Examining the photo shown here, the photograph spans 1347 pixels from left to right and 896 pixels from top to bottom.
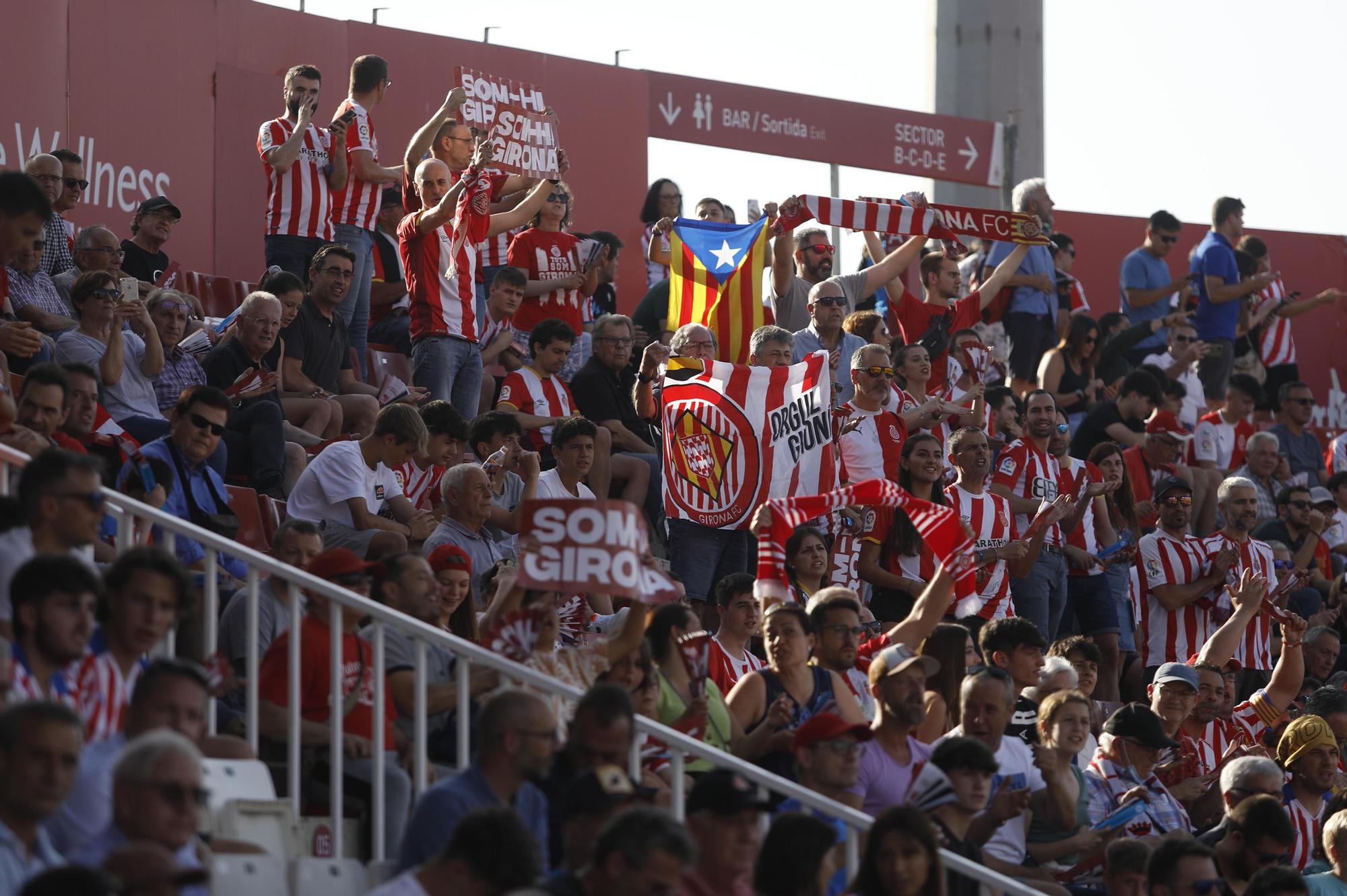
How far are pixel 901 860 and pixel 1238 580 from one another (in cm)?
623

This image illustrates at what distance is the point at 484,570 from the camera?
29.3ft

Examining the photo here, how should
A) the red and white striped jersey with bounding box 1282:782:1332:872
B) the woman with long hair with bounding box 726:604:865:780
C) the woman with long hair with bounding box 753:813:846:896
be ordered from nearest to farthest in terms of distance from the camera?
1. the woman with long hair with bounding box 753:813:846:896
2. the woman with long hair with bounding box 726:604:865:780
3. the red and white striped jersey with bounding box 1282:782:1332:872

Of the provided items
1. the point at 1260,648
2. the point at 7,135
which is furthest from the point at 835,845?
the point at 7,135

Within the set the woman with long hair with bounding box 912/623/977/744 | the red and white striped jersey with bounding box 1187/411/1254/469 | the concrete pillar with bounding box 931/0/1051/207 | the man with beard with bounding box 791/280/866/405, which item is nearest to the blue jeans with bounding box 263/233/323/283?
the man with beard with bounding box 791/280/866/405

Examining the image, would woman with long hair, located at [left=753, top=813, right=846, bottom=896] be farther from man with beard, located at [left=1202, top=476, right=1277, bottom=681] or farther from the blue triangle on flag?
the blue triangle on flag

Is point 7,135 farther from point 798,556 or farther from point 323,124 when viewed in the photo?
point 798,556

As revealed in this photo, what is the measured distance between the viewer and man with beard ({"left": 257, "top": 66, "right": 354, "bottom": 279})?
39.7 feet

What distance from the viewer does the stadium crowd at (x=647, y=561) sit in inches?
217

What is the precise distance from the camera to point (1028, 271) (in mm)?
15336

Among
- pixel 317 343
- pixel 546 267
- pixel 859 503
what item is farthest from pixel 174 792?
pixel 546 267

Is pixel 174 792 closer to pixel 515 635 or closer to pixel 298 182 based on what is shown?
pixel 515 635

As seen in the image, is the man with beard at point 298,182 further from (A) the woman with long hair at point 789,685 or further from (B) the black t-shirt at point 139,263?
(A) the woman with long hair at point 789,685

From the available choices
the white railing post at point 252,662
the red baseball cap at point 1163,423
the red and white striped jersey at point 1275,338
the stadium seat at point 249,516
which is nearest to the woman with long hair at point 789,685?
the white railing post at point 252,662

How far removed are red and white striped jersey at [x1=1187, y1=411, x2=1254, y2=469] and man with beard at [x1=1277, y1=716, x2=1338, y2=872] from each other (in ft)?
19.5
